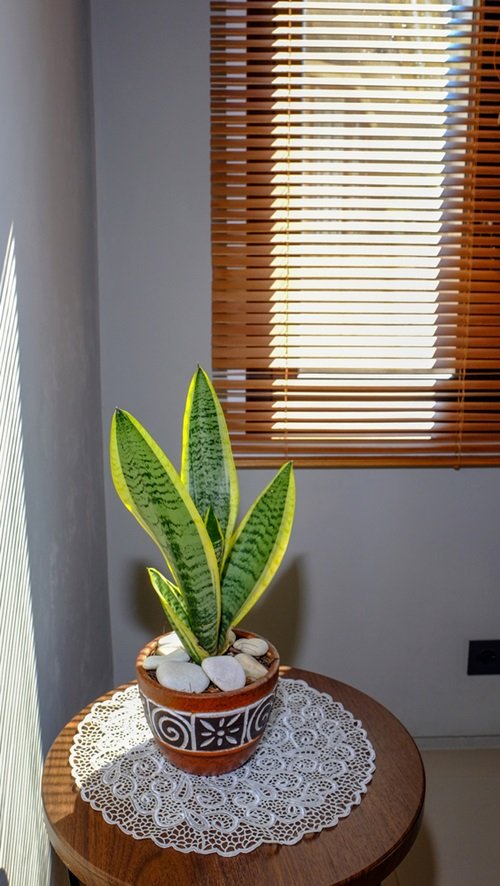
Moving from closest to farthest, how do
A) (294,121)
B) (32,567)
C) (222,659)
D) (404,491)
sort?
(222,659) < (32,567) < (294,121) < (404,491)

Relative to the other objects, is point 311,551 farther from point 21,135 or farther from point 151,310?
point 21,135

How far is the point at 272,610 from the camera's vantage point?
6.51 feet

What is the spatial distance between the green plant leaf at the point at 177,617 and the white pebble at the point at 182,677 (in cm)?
3

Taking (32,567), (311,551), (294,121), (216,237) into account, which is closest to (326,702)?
(32,567)

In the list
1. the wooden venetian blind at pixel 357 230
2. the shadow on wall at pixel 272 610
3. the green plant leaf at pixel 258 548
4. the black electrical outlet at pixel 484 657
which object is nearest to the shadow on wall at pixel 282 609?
the shadow on wall at pixel 272 610

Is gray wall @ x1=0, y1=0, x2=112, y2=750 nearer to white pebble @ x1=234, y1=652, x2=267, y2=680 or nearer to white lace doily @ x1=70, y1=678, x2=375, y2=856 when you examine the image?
white lace doily @ x1=70, y1=678, x2=375, y2=856

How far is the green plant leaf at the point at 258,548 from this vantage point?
106 cm

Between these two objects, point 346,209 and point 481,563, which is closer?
point 346,209

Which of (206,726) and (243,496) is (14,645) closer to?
(206,726)

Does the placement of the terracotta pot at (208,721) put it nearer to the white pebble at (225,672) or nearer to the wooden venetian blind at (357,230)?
the white pebble at (225,672)

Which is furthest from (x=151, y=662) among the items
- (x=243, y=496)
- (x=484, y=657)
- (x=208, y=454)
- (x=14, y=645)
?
(x=484, y=657)

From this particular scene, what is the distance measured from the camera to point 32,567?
3.69ft

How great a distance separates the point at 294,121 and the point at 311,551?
0.99m

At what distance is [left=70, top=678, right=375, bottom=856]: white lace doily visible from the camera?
35.9 inches
